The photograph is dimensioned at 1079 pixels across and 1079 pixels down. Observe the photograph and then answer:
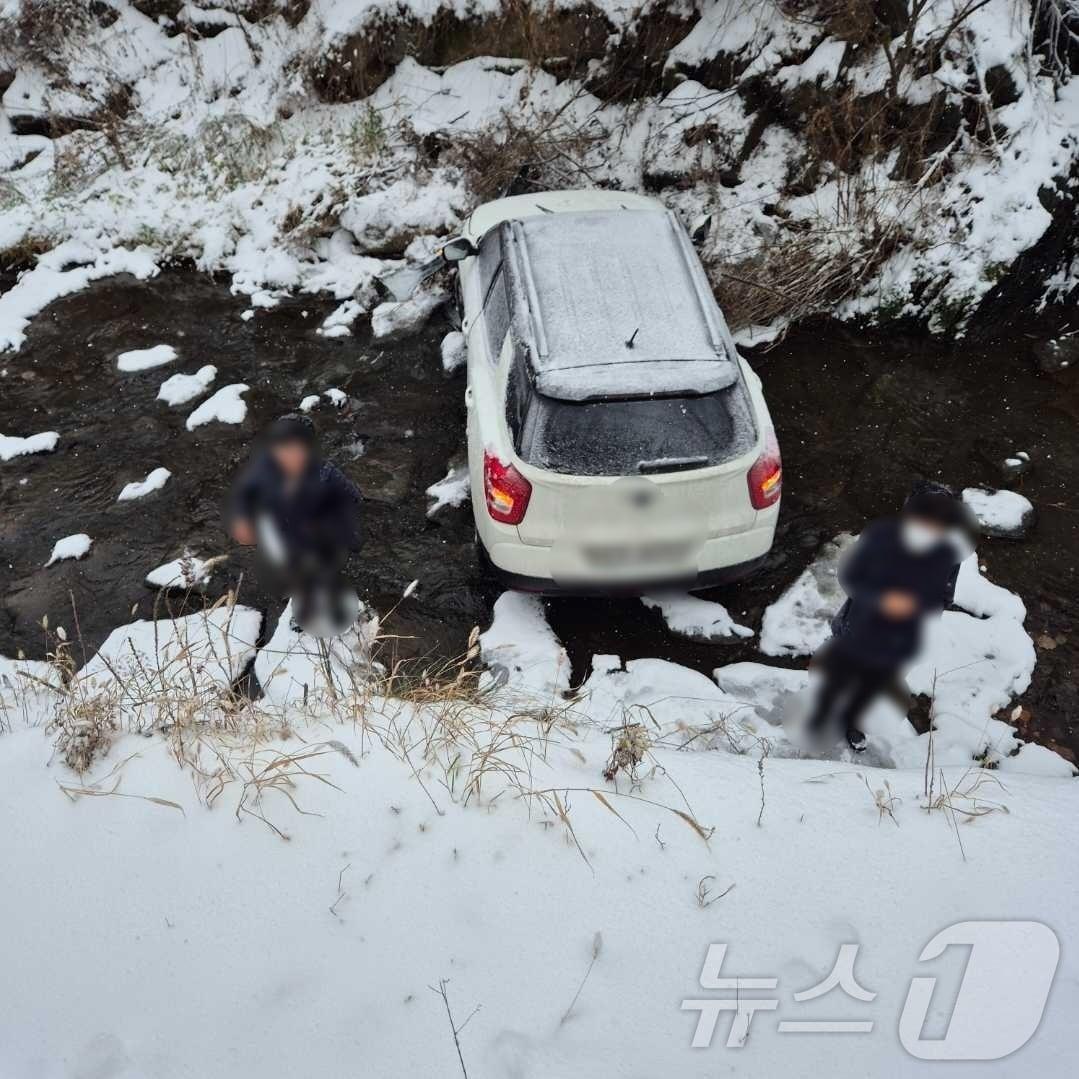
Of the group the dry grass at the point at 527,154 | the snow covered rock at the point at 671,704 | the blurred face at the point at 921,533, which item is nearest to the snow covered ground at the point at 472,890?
the snow covered rock at the point at 671,704

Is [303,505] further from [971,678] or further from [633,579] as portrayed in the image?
[971,678]

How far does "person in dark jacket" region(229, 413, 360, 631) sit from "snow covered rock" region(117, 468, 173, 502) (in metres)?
2.02

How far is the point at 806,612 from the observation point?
474 cm

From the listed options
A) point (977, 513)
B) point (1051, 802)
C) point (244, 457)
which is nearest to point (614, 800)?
point (1051, 802)

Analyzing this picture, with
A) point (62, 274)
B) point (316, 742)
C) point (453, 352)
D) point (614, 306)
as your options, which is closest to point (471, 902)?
point (316, 742)

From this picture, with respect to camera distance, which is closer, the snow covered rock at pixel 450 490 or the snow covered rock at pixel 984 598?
the snow covered rock at pixel 984 598

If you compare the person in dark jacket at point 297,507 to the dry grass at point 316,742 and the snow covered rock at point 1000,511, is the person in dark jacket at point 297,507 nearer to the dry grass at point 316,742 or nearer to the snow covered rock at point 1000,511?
the dry grass at point 316,742

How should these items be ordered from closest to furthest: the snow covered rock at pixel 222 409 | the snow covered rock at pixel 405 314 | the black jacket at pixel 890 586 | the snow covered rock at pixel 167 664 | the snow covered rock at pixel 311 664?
1. the snow covered rock at pixel 167 664
2. the black jacket at pixel 890 586
3. the snow covered rock at pixel 311 664
4. the snow covered rock at pixel 222 409
5. the snow covered rock at pixel 405 314

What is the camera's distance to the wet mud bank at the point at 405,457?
4.73 metres

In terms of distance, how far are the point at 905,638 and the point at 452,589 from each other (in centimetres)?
271

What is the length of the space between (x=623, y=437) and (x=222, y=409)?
3.81m

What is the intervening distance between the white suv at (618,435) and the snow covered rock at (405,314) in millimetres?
2588

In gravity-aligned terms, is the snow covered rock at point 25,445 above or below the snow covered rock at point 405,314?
below

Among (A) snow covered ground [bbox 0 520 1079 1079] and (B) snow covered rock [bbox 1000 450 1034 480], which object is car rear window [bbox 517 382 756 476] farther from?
(B) snow covered rock [bbox 1000 450 1034 480]
